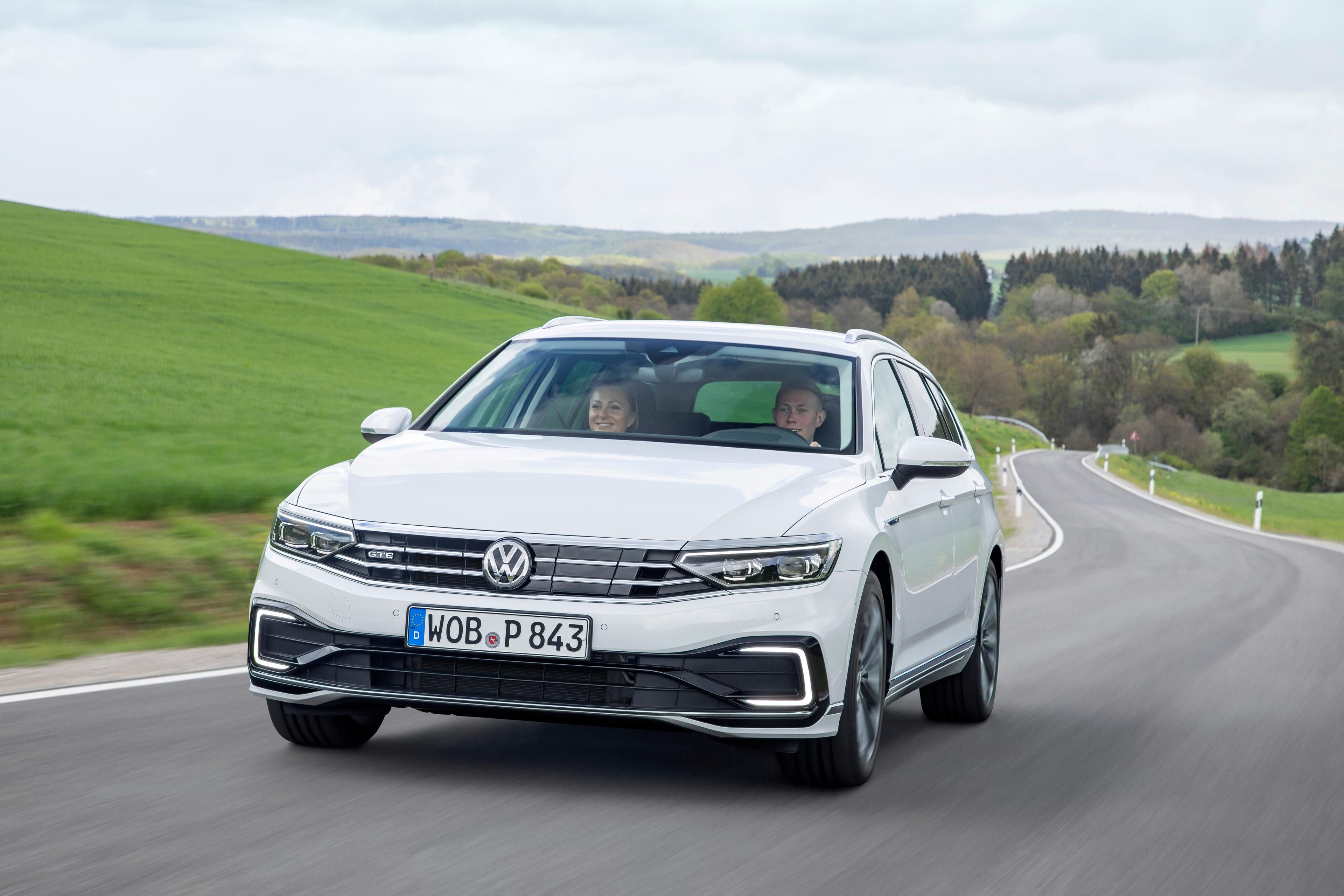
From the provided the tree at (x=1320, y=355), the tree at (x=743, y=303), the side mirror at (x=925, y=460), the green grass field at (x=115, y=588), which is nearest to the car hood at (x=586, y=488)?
the side mirror at (x=925, y=460)

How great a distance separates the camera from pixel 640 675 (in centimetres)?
503

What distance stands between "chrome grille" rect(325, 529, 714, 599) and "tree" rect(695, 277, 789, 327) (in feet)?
452

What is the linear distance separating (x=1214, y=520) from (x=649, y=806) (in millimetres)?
42410

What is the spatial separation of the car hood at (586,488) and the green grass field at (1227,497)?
4436cm

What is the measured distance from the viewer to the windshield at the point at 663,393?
637 centimetres

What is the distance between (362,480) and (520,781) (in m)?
1.17

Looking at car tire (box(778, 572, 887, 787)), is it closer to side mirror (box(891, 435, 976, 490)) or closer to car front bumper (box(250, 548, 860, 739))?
car front bumper (box(250, 548, 860, 739))

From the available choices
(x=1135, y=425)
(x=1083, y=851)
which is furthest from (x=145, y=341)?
(x=1135, y=425)

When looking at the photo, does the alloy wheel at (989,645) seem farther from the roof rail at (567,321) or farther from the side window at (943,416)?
the roof rail at (567,321)

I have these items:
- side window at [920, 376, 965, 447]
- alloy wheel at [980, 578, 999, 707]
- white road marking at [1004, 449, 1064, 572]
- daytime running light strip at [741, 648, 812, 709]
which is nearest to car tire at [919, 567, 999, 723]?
alloy wheel at [980, 578, 999, 707]

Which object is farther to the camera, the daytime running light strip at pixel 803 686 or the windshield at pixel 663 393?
the windshield at pixel 663 393

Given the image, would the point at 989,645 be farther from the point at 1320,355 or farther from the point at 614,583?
the point at 1320,355

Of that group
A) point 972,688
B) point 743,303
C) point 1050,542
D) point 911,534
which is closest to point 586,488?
point 911,534

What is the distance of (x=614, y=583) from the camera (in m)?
4.98
